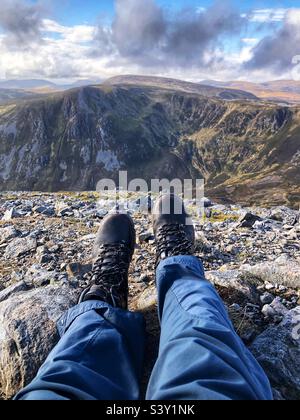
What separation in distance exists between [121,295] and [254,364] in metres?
1.90

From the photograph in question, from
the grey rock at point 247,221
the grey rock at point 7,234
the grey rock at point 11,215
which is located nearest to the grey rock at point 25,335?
the grey rock at point 7,234

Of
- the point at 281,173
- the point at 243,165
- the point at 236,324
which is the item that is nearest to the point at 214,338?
the point at 236,324

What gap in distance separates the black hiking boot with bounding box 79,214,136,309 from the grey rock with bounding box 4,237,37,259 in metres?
2.19

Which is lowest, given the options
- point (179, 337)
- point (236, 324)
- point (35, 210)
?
point (236, 324)

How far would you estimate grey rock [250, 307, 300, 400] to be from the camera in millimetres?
3314

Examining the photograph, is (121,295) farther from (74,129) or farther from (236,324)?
(74,129)

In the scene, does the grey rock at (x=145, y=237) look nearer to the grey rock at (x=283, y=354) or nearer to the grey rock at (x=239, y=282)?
the grey rock at (x=239, y=282)

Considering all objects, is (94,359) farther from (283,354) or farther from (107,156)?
(107,156)

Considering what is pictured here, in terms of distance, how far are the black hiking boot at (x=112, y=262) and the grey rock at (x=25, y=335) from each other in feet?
1.59

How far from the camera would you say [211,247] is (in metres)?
7.56

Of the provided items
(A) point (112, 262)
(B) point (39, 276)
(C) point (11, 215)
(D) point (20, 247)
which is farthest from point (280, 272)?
(C) point (11, 215)

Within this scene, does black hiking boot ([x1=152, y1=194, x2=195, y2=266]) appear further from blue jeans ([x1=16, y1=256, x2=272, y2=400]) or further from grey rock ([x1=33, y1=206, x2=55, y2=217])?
grey rock ([x1=33, y1=206, x2=55, y2=217])

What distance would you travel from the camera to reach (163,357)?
8.88ft

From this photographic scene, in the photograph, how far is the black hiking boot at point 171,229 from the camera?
4992 mm
